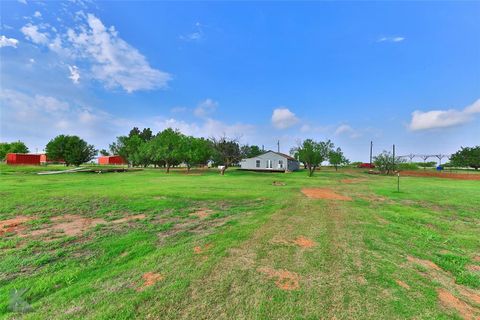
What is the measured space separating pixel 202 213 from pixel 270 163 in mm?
40261

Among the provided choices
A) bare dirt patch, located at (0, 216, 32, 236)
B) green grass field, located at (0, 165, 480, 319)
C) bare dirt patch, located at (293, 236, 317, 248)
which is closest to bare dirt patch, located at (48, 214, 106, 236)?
green grass field, located at (0, 165, 480, 319)

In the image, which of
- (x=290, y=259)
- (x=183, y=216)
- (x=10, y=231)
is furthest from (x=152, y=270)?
(x=10, y=231)

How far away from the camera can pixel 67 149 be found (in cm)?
4659

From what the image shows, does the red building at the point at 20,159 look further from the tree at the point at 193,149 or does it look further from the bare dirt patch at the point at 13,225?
the bare dirt patch at the point at 13,225

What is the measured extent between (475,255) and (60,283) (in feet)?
29.0

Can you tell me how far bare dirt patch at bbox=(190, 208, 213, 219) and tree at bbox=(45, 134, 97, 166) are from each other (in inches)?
1927

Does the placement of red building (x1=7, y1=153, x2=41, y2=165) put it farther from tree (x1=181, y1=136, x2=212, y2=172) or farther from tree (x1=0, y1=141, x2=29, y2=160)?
tree (x1=181, y1=136, x2=212, y2=172)

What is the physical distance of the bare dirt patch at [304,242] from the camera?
5.44 meters

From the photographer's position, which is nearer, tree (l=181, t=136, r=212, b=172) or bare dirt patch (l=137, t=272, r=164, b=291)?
bare dirt patch (l=137, t=272, r=164, b=291)

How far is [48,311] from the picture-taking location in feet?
10.2

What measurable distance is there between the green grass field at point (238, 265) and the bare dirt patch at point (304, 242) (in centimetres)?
3

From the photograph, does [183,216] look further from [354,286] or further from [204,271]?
[354,286]

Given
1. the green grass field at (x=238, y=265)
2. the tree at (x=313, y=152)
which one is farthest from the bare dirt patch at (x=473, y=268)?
the tree at (x=313, y=152)

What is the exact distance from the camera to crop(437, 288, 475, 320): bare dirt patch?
10.6ft
